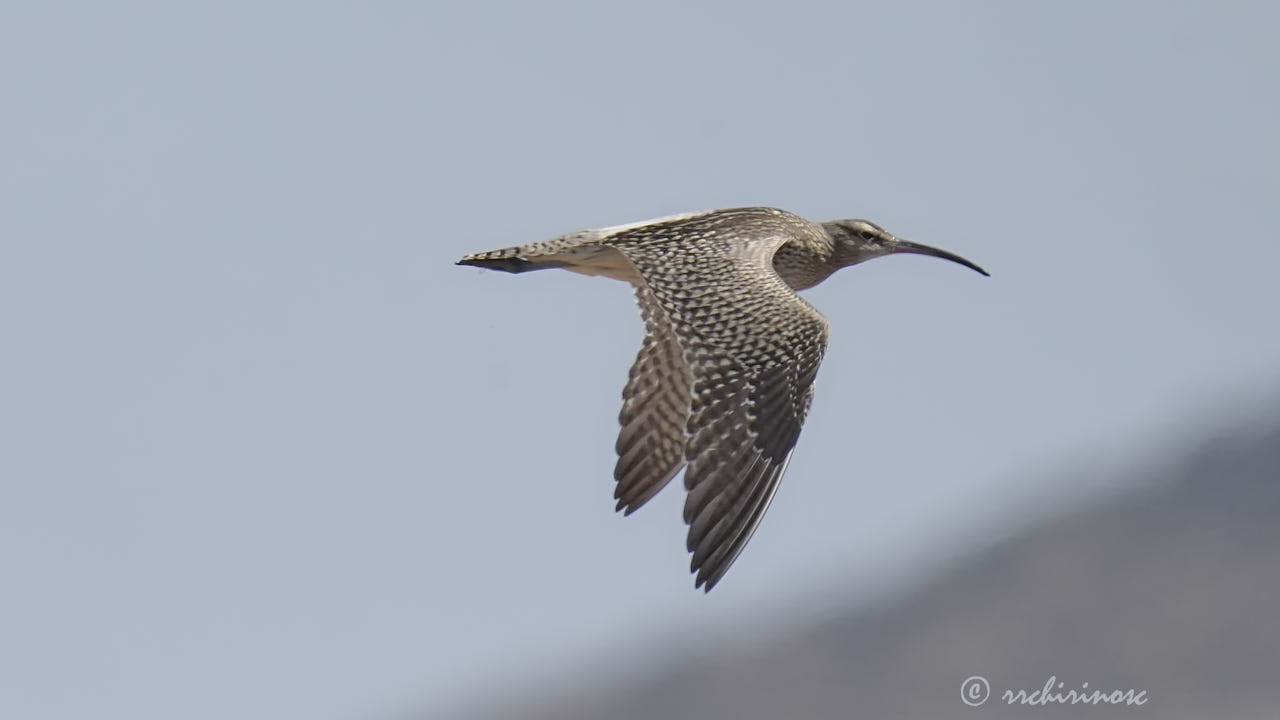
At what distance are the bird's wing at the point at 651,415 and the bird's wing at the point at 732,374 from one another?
2.03 ft

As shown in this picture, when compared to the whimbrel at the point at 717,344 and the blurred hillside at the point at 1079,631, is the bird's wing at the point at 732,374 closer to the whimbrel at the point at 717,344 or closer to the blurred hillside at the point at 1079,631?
the whimbrel at the point at 717,344

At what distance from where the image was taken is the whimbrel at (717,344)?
1496 centimetres

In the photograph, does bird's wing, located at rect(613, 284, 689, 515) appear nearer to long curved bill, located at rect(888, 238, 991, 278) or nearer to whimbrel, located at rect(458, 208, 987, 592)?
whimbrel, located at rect(458, 208, 987, 592)

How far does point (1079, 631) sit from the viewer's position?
79312 mm

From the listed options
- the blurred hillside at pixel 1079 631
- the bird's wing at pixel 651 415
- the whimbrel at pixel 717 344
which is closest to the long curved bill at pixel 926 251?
the whimbrel at pixel 717 344

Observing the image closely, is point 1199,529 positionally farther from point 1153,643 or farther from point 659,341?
point 659,341

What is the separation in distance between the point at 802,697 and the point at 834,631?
652 centimetres

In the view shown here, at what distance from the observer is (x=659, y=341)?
1781 centimetres

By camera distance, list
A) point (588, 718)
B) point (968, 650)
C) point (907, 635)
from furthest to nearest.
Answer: point (588, 718) → point (907, 635) → point (968, 650)

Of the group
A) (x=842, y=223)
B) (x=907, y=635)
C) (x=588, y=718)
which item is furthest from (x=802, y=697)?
(x=842, y=223)

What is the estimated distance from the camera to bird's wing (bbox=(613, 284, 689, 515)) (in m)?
17.2
